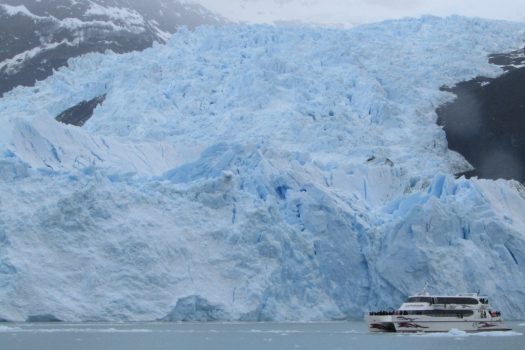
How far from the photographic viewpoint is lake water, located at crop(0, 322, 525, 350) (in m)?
17.6

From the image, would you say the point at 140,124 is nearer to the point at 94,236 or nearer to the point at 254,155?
the point at 254,155

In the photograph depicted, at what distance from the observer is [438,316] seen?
22.4m

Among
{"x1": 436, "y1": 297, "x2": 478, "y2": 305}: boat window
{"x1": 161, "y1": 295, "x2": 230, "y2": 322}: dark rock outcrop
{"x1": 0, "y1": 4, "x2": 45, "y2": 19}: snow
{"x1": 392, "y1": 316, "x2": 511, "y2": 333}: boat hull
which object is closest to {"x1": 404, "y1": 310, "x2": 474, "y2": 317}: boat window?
{"x1": 392, "y1": 316, "x2": 511, "y2": 333}: boat hull

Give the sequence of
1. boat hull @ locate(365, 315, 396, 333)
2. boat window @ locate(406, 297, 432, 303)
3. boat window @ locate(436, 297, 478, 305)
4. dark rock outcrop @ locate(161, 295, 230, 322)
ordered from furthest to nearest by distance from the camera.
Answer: dark rock outcrop @ locate(161, 295, 230, 322) < boat window @ locate(436, 297, 478, 305) < boat window @ locate(406, 297, 432, 303) < boat hull @ locate(365, 315, 396, 333)

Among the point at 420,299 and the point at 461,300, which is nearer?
the point at 420,299

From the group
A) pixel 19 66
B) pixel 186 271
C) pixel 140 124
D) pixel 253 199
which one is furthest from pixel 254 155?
pixel 19 66

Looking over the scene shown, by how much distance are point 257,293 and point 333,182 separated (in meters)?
6.60

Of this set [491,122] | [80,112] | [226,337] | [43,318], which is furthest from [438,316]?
[80,112]

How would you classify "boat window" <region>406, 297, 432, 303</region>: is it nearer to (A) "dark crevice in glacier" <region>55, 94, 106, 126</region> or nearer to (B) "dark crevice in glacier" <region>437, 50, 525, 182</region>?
(B) "dark crevice in glacier" <region>437, 50, 525, 182</region>

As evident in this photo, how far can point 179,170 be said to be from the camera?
89.3 feet

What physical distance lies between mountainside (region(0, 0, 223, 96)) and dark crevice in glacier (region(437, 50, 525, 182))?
25932 mm

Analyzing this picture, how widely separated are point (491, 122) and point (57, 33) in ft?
101

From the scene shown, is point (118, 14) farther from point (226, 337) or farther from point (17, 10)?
point (226, 337)

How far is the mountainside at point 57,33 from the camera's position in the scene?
54.1m
